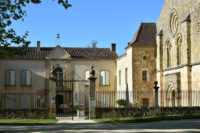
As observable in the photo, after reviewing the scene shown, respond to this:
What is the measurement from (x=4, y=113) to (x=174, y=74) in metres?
12.8

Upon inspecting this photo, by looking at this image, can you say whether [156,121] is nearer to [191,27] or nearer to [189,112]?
[189,112]

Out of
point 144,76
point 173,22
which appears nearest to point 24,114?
point 144,76

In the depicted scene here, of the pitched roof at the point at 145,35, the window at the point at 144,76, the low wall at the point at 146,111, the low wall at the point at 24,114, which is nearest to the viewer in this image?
the low wall at the point at 24,114

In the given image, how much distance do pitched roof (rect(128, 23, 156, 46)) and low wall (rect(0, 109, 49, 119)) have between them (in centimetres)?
1215

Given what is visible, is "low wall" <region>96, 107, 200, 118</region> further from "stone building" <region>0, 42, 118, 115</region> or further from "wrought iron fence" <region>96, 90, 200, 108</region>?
"stone building" <region>0, 42, 118, 115</region>

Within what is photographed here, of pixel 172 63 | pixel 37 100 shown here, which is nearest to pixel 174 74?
pixel 172 63

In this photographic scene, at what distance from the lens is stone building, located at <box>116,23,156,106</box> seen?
95.6 ft

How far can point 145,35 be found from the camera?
99.8 feet

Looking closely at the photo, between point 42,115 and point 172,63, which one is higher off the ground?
point 172,63

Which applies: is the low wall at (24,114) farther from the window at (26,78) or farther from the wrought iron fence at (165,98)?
the window at (26,78)

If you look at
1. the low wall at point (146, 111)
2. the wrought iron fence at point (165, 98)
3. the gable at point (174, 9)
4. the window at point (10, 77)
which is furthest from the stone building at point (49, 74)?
the low wall at point (146, 111)

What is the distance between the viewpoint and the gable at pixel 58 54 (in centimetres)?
3534

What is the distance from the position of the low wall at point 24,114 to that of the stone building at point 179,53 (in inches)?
389

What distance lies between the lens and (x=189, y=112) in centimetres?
2008
